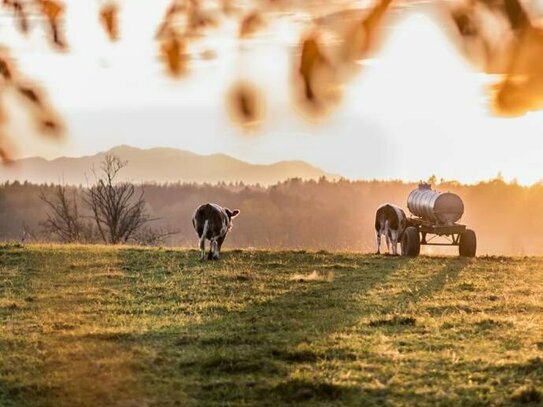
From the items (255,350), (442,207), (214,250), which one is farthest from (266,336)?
(442,207)

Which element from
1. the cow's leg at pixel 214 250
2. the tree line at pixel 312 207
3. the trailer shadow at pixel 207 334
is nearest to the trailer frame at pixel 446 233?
the trailer shadow at pixel 207 334

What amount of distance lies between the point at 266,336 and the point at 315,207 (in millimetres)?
104741

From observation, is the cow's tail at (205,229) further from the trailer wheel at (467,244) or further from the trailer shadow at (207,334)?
the trailer wheel at (467,244)

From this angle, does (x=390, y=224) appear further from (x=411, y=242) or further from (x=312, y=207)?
(x=312, y=207)

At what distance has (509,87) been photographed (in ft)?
8.88

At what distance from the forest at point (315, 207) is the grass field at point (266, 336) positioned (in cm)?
6261

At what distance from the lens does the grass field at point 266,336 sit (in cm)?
745

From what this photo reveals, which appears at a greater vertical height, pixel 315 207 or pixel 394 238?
pixel 315 207

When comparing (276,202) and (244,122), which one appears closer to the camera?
(244,122)

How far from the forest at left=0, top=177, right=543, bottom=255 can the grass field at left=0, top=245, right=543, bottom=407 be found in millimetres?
62608

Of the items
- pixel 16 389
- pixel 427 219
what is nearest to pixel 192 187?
pixel 427 219

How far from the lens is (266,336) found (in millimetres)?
9930

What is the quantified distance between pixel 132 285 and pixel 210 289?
5.46 ft

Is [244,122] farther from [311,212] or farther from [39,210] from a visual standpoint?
[311,212]
